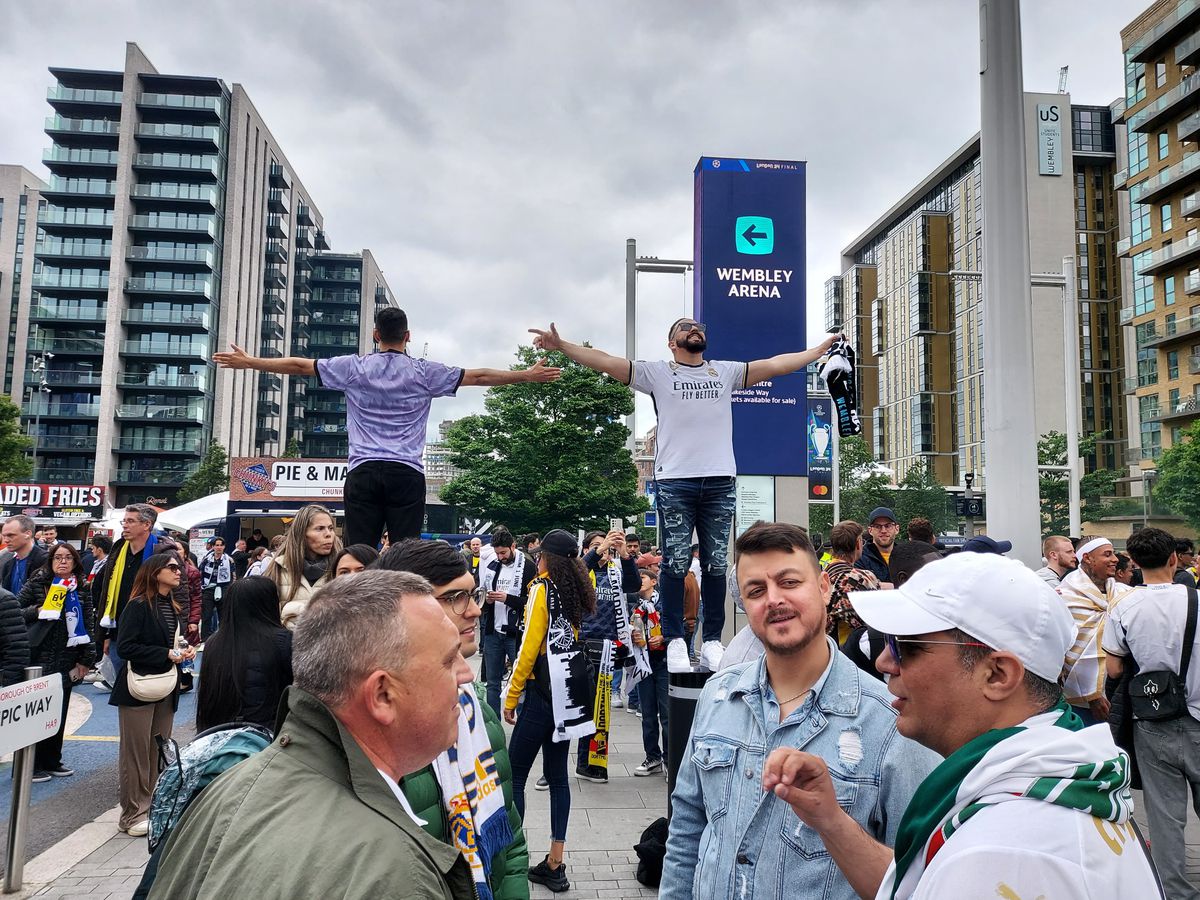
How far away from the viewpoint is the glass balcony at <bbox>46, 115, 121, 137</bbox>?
74625mm

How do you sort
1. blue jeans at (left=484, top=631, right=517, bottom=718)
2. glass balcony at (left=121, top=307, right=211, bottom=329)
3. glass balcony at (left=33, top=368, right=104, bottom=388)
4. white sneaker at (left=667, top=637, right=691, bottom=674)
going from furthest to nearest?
glass balcony at (left=121, top=307, right=211, bottom=329)
glass balcony at (left=33, top=368, right=104, bottom=388)
blue jeans at (left=484, top=631, right=517, bottom=718)
white sneaker at (left=667, top=637, right=691, bottom=674)

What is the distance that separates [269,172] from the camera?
88.9 metres

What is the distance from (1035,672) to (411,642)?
138cm

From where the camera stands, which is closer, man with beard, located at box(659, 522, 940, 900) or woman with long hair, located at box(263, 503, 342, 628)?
man with beard, located at box(659, 522, 940, 900)

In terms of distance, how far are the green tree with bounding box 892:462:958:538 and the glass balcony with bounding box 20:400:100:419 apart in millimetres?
69970

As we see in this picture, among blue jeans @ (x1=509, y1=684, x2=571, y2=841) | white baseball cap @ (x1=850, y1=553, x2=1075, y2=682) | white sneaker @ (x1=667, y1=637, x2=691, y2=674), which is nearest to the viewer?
white baseball cap @ (x1=850, y1=553, x2=1075, y2=682)

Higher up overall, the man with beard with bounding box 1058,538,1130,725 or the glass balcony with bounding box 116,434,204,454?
the glass balcony with bounding box 116,434,204,454

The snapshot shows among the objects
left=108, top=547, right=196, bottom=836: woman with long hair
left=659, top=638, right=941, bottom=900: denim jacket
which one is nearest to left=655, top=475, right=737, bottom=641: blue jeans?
left=659, top=638, right=941, bottom=900: denim jacket

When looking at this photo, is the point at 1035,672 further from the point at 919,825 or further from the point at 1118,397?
the point at 1118,397

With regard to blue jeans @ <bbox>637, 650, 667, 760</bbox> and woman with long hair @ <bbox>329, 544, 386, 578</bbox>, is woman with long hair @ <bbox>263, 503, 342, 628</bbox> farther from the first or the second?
blue jeans @ <bbox>637, 650, 667, 760</bbox>

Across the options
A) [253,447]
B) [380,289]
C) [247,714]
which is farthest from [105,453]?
[247,714]

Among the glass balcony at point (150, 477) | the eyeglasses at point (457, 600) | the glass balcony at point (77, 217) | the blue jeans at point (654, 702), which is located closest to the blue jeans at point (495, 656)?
the blue jeans at point (654, 702)

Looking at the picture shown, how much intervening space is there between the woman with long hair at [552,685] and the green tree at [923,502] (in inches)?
2372

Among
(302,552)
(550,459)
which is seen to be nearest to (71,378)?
(550,459)
